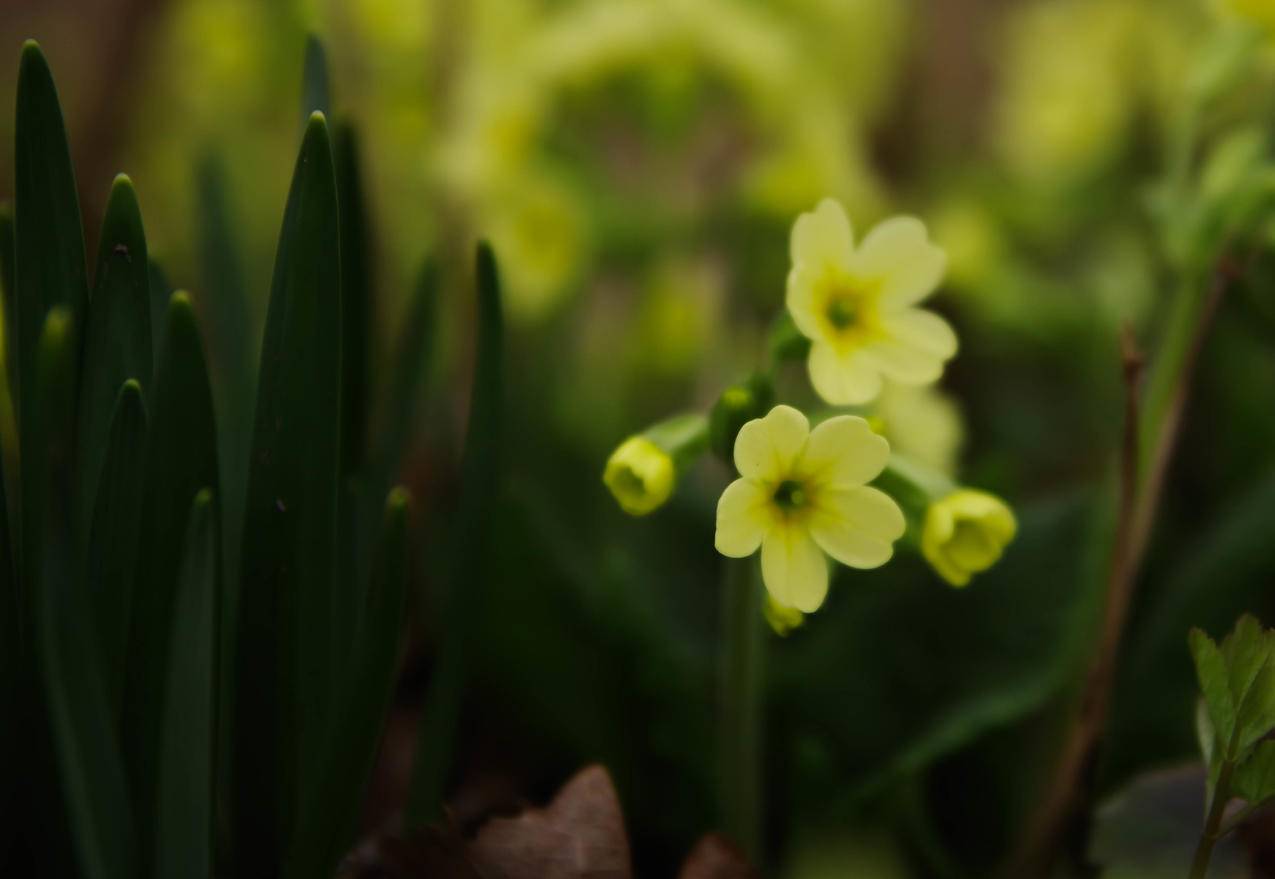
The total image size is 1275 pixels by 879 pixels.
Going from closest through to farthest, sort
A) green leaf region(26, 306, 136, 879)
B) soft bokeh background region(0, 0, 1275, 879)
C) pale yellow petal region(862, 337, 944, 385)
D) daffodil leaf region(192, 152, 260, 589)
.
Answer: green leaf region(26, 306, 136, 879), pale yellow petal region(862, 337, 944, 385), daffodil leaf region(192, 152, 260, 589), soft bokeh background region(0, 0, 1275, 879)

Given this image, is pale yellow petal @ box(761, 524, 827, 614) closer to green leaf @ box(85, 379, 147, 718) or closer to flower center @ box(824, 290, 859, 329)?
flower center @ box(824, 290, 859, 329)

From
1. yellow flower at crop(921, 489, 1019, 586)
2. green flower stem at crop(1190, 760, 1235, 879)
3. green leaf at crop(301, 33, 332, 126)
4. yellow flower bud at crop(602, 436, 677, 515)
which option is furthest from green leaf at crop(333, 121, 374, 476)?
green flower stem at crop(1190, 760, 1235, 879)

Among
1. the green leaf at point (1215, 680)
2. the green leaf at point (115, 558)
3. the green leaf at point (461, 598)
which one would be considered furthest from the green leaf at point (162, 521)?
the green leaf at point (1215, 680)

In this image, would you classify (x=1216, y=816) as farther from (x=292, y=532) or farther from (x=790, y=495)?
(x=292, y=532)

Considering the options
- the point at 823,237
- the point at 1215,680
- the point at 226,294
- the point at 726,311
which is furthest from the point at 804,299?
the point at 726,311

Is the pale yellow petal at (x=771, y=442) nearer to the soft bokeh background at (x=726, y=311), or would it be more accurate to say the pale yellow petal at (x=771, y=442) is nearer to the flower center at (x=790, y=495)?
the flower center at (x=790, y=495)

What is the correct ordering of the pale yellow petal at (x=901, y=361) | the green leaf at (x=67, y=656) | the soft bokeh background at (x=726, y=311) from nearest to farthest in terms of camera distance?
the green leaf at (x=67, y=656) < the pale yellow petal at (x=901, y=361) < the soft bokeh background at (x=726, y=311)
